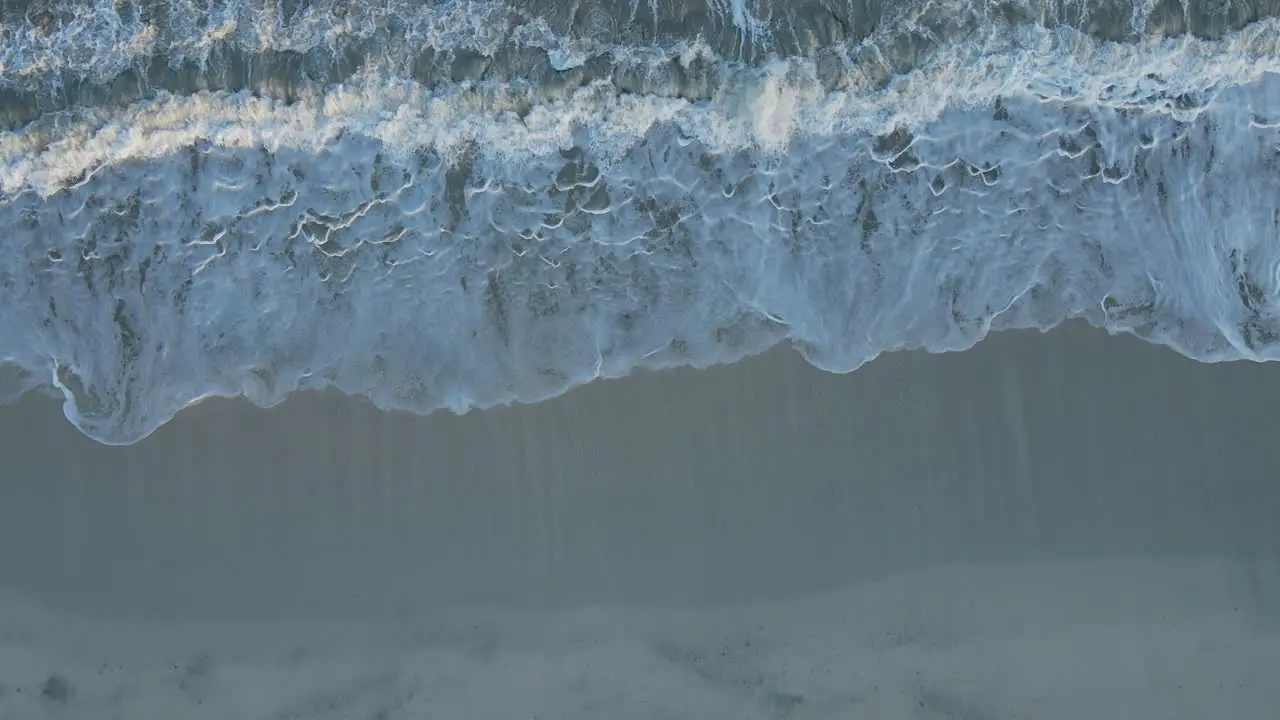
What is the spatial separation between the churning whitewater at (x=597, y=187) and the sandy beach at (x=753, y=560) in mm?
210

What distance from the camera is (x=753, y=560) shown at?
4473 mm

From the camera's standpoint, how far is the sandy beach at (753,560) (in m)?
4.46

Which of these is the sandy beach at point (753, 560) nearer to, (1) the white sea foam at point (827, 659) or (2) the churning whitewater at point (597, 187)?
(1) the white sea foam at point (827, 659)

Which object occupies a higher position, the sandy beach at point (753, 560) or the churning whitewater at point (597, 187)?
the churning whitewater at point (597, 187)

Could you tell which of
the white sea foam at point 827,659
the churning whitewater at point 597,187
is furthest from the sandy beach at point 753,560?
A: the churning whitewater at point 597,187

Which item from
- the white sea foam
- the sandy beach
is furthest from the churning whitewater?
the white sea foam

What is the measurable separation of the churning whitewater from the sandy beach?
0.21 meters

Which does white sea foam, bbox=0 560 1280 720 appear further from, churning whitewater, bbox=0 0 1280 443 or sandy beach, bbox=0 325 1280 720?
churning whitewater, bbox=0 0 1280 443

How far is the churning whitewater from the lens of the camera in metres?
4.43

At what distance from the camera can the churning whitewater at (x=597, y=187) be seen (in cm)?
443

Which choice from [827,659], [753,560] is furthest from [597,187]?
[827,659]

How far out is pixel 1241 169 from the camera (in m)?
4.43

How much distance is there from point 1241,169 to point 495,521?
140 inches

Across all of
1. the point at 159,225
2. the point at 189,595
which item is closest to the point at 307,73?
the point at 159,225
